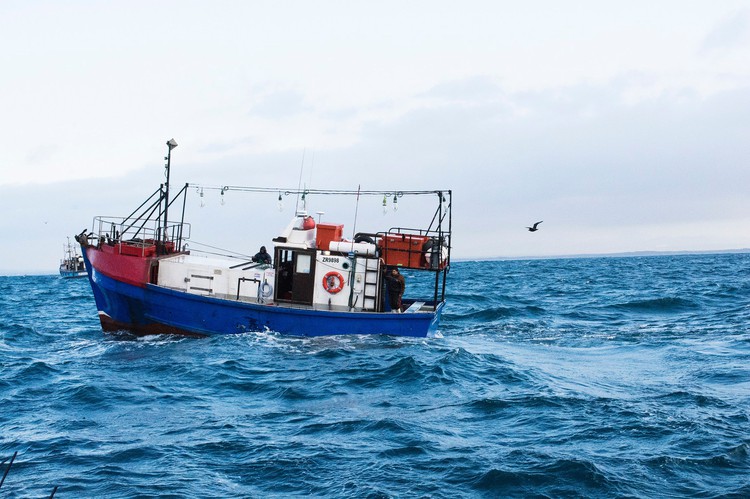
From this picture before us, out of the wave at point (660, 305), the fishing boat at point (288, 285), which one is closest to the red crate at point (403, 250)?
the fishing boat at point (288, 285)

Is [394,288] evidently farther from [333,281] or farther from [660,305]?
[660,305]

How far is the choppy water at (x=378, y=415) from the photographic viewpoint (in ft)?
29.4

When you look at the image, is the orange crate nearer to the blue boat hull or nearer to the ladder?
the ladder

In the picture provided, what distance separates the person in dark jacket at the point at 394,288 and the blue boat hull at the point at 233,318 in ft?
3.64

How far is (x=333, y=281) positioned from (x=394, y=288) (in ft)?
5.89

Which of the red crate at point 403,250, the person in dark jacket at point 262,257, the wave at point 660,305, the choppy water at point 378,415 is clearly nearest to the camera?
the choppy water at point 378,415

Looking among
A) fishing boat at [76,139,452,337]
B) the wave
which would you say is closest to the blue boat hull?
fishing boat at [76,139,452,337]

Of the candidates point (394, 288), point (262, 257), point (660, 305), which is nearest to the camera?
point (394, 288)

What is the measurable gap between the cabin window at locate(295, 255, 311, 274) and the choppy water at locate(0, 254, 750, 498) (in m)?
2.02

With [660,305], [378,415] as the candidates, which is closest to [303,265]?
[378,415]

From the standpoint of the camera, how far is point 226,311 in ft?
65.3

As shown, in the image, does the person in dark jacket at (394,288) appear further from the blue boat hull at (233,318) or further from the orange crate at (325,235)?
the orange crate at (325,235)

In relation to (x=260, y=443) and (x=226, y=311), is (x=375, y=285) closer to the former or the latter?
(x=226, y=311)

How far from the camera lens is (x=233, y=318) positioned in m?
19.9
